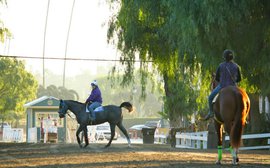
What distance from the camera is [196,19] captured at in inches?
874

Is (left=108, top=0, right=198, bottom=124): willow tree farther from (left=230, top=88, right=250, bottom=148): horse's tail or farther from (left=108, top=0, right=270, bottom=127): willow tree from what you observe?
(left=230, top=88, right=250, bottom=148): horse's tail

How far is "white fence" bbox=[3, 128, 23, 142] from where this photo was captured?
64125mm

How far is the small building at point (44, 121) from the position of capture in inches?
1940

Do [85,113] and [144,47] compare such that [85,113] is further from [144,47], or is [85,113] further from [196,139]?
[196,139]

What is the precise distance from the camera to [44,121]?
4928cm

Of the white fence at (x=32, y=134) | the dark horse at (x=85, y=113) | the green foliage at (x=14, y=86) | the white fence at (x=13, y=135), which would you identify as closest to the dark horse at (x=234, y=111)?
the dark horse at (x=85, y=113)

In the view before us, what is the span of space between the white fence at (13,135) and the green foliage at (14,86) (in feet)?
42.8

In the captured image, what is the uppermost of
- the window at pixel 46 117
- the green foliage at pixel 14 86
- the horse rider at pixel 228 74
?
the green foliage at pixel 14 86

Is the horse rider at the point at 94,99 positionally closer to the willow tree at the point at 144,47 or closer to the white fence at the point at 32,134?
the willow tree at the point at 144,47

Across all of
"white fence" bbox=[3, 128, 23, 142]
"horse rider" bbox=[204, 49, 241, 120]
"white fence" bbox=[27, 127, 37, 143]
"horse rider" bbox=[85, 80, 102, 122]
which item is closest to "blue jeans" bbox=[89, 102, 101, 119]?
"horse rider" bbox=[85, 80, 102, 122]

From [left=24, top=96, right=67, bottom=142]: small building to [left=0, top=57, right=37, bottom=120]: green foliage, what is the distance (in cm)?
3033

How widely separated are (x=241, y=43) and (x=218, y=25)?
1264 mm

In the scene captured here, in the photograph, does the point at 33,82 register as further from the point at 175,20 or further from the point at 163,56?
the point at 175,20

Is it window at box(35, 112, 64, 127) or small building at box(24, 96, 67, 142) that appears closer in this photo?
small building at box(24, 96, 67, 142)
